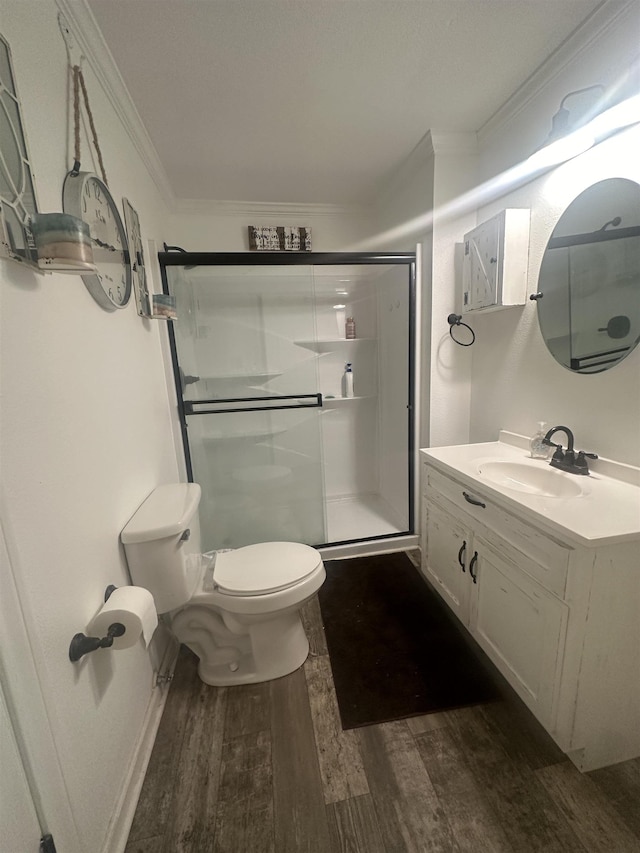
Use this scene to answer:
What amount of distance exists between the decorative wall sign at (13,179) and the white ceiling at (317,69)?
2.18 feet

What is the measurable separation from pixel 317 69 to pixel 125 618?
1977 mm

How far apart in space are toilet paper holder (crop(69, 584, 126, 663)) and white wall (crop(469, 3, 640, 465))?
5.58 feet

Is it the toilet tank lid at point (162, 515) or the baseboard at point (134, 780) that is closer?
the baseboard at point (134, 780)

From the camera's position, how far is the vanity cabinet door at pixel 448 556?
1.44 meters

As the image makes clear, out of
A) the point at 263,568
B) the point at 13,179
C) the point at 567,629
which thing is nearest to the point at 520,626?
the point at 567,629

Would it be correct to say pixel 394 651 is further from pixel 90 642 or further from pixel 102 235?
pixel 102 235

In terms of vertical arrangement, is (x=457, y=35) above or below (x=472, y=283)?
above

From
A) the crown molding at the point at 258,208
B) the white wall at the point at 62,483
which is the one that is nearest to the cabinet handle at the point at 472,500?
the white wall at the point at 62,483

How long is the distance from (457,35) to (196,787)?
8.74ft

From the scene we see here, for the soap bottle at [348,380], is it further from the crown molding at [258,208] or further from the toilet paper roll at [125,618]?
the toilet paper roll at [125,618]

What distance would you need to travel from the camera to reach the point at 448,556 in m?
1.58

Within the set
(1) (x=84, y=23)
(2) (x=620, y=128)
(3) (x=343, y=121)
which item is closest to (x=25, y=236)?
(1) (x=84, y=23)

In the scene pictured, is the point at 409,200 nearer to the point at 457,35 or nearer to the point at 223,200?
the point at 457,35

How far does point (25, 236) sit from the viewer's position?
0.69 m
